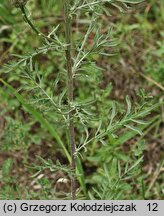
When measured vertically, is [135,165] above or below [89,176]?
above

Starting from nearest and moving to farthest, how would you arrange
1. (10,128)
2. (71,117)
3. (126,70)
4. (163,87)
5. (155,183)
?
(71,117) → (10,128) → (155,183) → (163,87) → (126,70)

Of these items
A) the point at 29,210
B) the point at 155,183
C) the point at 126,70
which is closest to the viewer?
the point at 29,210

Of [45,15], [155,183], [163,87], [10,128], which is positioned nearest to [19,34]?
[45,15]

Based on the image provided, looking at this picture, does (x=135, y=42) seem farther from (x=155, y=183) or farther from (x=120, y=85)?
(x=155, y=183)

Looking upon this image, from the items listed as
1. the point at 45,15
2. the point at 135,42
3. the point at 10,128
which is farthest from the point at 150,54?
the point at 10,128

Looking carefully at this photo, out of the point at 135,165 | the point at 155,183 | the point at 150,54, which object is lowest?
the point at 155,183

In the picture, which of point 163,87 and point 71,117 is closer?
point 71,117
